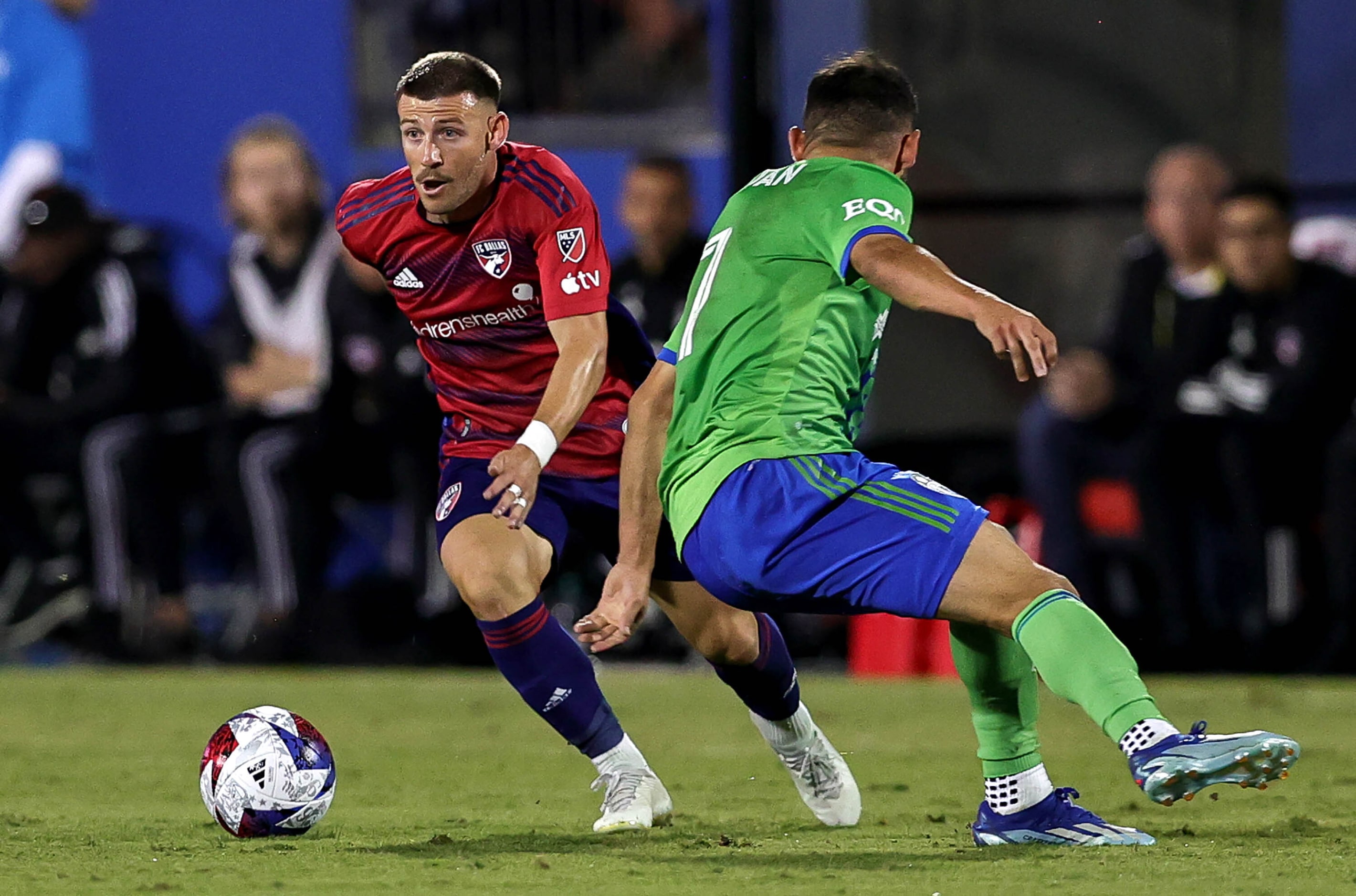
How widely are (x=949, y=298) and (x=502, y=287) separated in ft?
6.04

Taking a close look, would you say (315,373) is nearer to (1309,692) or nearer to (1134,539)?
(1134,539)

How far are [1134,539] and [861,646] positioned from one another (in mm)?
1474

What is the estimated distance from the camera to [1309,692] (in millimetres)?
9680

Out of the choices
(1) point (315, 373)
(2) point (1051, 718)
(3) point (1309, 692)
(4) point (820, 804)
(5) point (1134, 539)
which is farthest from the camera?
(1) point (315, 373)

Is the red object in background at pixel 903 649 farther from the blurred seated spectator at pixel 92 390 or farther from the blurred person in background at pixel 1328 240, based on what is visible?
the blurred seated spectator at pixel 92 390

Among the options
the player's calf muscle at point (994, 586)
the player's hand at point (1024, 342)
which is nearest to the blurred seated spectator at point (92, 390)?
the player's calf muscle at point (994, 586)

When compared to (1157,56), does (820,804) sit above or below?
below

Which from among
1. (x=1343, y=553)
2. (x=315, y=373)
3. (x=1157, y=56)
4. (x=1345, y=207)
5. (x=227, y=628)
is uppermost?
(x=1157, y=56)

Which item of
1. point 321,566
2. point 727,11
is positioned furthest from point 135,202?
point 727,11

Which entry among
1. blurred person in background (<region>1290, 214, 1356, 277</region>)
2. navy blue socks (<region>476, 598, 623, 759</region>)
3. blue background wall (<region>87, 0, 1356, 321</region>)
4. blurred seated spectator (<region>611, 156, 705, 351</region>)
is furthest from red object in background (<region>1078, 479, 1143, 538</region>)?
navy blue socks (<region>476, 598, 623, 759</region>)

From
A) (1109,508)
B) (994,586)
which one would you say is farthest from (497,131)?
(1109,508)

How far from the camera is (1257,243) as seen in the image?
33.7 feet

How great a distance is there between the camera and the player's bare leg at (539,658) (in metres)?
5.47

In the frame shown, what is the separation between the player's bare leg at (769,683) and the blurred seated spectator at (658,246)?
193 inches
